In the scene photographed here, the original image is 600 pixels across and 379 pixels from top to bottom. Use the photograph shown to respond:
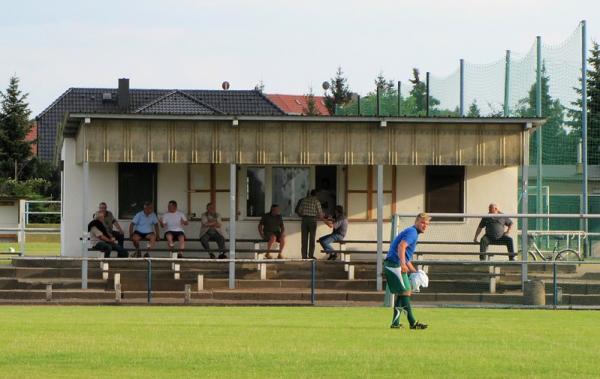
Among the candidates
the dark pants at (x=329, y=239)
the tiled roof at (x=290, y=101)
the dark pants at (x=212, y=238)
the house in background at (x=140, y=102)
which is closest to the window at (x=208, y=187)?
the dark pants at (x=212, y=238)

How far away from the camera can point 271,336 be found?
1894 cm

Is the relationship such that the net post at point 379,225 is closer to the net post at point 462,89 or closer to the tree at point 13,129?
the net post at point 462,89

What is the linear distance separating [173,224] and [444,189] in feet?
20.8

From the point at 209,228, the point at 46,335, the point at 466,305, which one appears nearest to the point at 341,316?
the point at 466,305

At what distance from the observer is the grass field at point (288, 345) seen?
1484 centimetres

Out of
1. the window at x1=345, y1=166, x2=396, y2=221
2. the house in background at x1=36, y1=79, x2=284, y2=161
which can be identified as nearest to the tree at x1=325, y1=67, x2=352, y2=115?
the house in background at x1=36, y1=79, x2=284, y2=161

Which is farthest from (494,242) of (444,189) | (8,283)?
(8,283)

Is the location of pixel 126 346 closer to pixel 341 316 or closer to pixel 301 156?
pixel 341 316

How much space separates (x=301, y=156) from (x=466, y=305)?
18.1 ft

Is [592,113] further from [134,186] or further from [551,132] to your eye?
[134,186]

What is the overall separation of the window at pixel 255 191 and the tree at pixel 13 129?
4750 cm

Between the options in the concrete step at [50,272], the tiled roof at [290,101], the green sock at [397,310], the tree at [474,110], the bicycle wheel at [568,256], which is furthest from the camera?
the tiled roof at [290,101]

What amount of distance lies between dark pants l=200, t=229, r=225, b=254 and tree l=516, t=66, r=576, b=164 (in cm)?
1486

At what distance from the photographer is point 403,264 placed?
65.8ft
